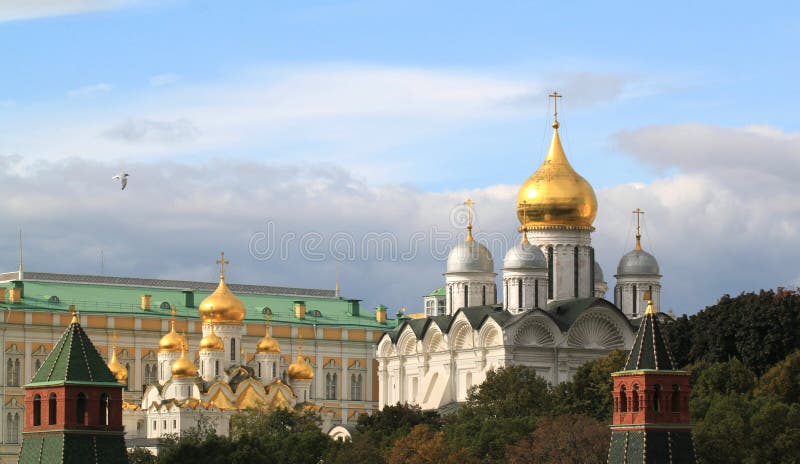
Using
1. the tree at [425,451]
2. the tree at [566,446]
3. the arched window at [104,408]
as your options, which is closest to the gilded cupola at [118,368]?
the tree at [425,451]

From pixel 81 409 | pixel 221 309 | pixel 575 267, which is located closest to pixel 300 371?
pixel 221 309

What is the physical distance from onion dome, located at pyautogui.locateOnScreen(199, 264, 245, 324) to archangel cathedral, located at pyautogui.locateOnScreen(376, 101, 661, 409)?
1054 cm

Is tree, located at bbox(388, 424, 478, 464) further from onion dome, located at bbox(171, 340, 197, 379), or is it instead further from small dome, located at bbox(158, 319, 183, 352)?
small dome, located at bbox(158, 319, 183, 352)

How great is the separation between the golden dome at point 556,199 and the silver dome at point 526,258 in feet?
8.20

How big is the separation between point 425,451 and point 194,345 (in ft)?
164

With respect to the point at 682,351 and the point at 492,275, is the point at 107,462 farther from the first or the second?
the point at 492,275

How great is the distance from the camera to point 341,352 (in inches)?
4833

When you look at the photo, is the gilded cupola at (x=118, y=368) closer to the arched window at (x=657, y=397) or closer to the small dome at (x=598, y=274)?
the small dome at (x=598, y=274)

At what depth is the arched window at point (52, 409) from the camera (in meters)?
48.6

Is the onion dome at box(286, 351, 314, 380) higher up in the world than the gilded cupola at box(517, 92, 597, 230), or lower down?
lower down

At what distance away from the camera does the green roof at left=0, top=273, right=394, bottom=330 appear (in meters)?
115

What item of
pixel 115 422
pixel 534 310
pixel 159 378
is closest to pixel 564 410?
pixel 534 310

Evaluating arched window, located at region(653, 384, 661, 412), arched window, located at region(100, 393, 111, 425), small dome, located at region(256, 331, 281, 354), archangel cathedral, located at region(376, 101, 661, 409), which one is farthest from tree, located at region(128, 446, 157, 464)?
arched window, located at region(653, 384, 661, 412)

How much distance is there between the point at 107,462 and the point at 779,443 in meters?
24.1
